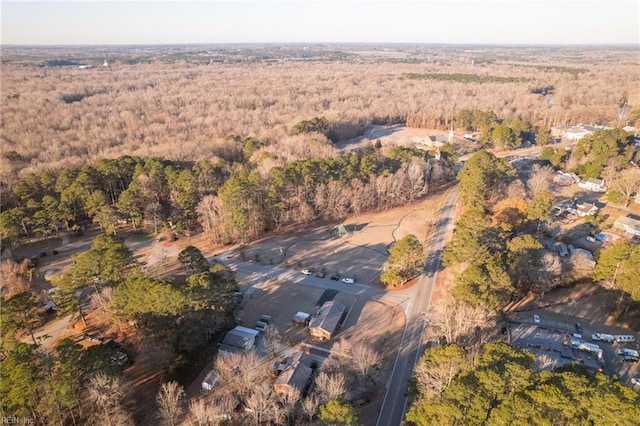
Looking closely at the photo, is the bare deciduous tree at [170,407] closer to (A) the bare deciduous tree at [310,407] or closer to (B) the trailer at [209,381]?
(B) the trailer at [209,381]

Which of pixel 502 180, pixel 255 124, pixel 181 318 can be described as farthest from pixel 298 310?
pixel 255 124

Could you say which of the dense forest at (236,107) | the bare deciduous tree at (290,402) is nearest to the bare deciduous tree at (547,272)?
the bare deciduous tree at (290,402)

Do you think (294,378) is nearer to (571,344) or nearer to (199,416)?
(199,416)

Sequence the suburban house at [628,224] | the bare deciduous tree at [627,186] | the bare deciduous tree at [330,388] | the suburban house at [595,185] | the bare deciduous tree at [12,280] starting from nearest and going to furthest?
1. the bare deciduous tree at [330,388]
2. the bare deciduous tree at [12,280]
3. the suburban house at [628,224]
4. the bare deciduous tree at [627,186]
5. the suburban house at [595,185]

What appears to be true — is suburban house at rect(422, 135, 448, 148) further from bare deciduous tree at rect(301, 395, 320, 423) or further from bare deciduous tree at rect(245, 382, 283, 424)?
Result: bare deciduous tree at rect(245, 382, 283, 424)

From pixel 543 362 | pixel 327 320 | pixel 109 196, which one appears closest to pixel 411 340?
pixel 327 320

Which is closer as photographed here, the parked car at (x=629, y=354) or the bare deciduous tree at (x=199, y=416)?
the bare deciduous tree at (x=199, y=416)

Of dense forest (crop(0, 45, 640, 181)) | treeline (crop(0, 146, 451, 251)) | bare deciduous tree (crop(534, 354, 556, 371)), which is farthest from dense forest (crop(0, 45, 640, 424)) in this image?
bare deciduous tree (crop(534, 354, 556, 371))

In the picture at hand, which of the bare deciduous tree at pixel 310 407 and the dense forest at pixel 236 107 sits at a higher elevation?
the dense forest at pixel 236 107
